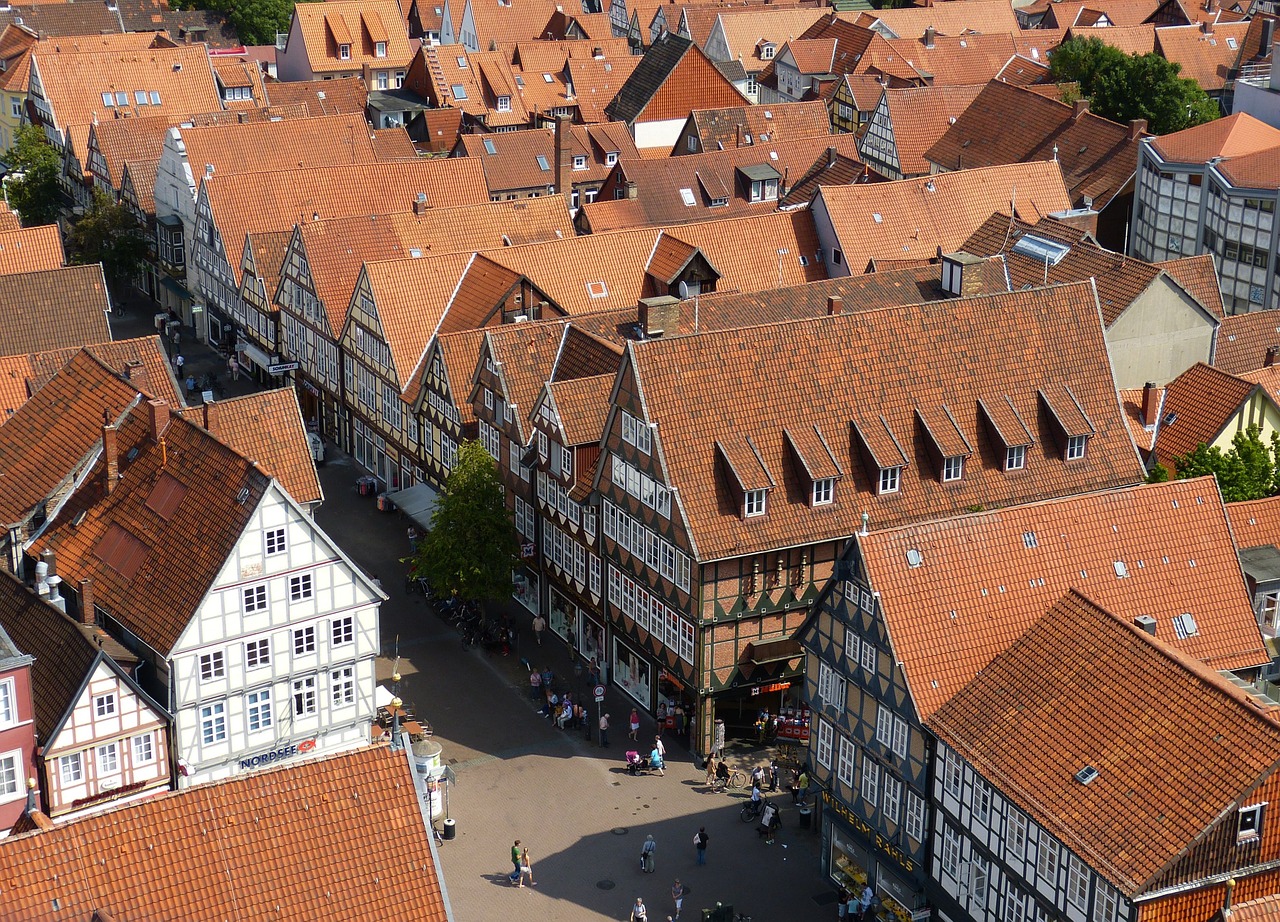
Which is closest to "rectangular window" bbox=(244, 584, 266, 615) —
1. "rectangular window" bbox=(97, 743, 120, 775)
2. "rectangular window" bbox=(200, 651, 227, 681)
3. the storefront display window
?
"rectangular window" bbox=(200, 651, 227, 681)

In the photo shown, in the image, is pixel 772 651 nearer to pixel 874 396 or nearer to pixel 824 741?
pixel 824 741

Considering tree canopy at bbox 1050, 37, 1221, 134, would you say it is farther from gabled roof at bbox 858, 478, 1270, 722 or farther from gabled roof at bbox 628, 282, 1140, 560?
gabled roof at bbox 858, 478, 1270, 722

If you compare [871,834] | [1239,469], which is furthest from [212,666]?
[1239,469]

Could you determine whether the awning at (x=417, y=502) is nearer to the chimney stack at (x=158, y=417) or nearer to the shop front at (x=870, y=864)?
the chimney stack at (x=158, y=417)

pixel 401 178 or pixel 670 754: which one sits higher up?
pixel 401 178

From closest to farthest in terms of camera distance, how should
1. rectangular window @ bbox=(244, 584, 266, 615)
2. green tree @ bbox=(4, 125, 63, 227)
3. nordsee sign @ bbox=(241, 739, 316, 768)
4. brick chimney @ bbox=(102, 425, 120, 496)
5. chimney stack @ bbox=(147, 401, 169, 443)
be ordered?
rectangular window @ bbox=(244, 584, 266, 615) < nordsee sign @ bbox=(241, 739, 316, 768) < chimney stack @ bbox=(147, 401, 169, 443) < brick chimney @ bbox=(102, 425, 120, 496) < green tree @ bbox=(4, 125, 63, 227)

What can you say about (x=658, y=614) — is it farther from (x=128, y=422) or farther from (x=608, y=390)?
(x=128, y=422)

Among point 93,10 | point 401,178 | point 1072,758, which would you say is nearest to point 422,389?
point 401,178
